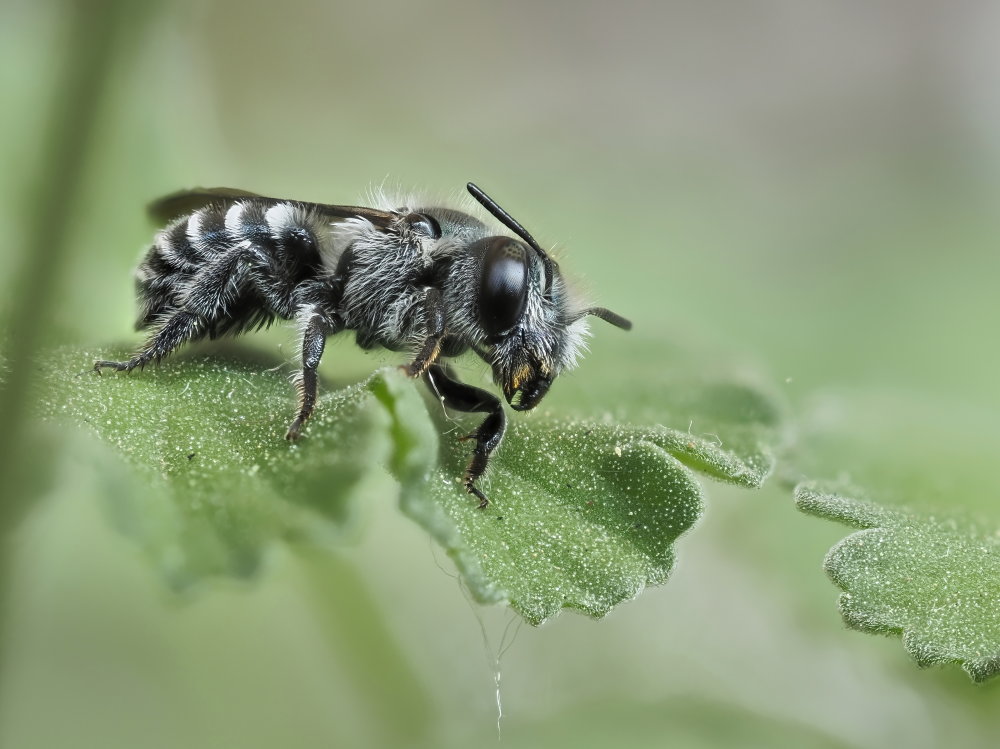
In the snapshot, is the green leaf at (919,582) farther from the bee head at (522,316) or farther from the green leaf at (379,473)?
the bee head at (522,316)

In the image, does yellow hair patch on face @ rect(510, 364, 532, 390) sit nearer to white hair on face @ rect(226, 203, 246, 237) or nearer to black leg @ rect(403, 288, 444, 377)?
black leg @ rect(403, 288, 444, 377)

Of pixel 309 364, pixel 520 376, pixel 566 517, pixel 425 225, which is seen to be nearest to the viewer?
pixel 566 517

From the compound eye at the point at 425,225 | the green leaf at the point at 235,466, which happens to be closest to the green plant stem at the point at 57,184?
the green leaf at the point at 235,466

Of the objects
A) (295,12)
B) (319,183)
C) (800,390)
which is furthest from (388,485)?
(295,12)

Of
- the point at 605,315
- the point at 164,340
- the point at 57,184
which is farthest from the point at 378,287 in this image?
the point at 57,184

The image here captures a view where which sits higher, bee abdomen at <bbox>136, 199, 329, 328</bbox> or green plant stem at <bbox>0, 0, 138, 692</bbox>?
green plant stem at <bbox>0, 0, 138, 692</bbox>

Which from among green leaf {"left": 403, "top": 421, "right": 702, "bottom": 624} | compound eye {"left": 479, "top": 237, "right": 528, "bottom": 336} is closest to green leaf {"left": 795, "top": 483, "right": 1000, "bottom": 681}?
green leaf {"left": 403, "top": 421, "right": 702, "bottom": 624}

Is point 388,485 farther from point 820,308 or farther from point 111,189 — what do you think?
point 820,308

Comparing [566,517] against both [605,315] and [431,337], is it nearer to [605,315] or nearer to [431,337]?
[431,337]
